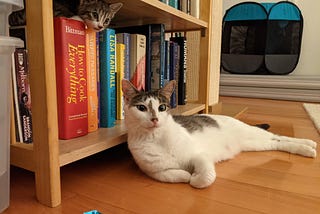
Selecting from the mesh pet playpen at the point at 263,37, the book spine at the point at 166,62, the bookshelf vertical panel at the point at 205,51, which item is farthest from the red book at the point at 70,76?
the mesh pet playpen at the point at 263,37

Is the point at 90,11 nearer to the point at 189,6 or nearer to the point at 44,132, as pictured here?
the point at 44,132

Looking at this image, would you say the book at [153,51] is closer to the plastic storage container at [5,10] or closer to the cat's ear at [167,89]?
the cat's ear at [167,89]

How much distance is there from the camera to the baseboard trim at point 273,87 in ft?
8.07

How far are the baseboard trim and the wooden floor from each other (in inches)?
68.0

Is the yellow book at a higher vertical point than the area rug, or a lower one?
higher

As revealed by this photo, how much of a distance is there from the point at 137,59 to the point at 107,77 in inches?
7.7

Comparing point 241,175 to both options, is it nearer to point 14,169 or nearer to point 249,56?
point 14,169

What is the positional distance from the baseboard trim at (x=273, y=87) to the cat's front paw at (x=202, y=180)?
2108 mm

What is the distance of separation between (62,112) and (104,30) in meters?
0.31

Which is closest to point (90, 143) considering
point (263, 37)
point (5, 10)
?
point (5, 10)

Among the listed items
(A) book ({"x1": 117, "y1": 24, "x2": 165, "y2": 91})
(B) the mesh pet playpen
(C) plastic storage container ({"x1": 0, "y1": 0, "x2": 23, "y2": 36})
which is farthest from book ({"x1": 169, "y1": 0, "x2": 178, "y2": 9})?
(B) the mesh pet playpen

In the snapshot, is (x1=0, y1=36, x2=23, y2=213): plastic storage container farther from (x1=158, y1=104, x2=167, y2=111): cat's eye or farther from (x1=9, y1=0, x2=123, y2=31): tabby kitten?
(x1=158, y1=104, x2=167, y2=111): cat's eye

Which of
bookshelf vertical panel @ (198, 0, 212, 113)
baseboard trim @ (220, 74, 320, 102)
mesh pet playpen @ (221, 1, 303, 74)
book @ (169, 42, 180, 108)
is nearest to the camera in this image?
book @ (169, 42, 180, 108)

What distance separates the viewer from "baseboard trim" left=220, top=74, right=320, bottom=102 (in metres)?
2.46
